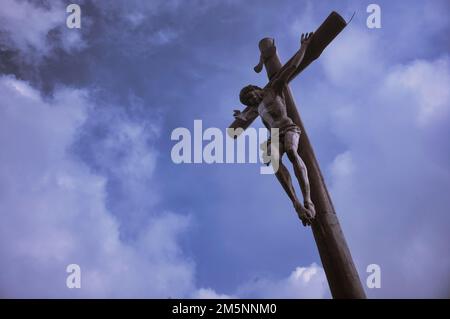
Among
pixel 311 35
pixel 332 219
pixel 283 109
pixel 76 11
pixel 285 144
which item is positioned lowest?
pixel 332 219

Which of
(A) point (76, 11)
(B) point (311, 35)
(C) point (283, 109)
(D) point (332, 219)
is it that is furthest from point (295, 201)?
(A) point (76, 11)

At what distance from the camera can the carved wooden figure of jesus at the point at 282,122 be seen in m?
3.62

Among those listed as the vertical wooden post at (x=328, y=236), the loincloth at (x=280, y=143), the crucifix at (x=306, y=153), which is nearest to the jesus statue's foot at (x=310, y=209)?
the crucifix at (x=306, y=153)

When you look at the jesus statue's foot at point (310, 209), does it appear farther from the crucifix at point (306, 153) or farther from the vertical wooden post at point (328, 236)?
the vertical wooden post at point (328, 236)

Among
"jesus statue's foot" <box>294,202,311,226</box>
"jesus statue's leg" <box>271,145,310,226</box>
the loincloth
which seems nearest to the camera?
"jesus statue's foot" <box>294,202,311,226</box>

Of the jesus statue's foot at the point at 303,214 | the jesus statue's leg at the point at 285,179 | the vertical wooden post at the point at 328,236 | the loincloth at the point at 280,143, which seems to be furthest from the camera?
the loincloth at the point at 280,143

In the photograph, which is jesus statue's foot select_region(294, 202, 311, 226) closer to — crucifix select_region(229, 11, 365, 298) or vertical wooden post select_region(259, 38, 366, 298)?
crucifix select_region(229, 11, 365, 298)

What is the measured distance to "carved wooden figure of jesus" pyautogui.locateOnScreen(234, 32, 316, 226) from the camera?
362 centimetres

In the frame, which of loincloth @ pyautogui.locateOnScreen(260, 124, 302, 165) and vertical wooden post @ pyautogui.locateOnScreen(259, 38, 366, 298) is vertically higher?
loincloth @ pyautogui.locateOnScreen(260, 124, 302, 165)

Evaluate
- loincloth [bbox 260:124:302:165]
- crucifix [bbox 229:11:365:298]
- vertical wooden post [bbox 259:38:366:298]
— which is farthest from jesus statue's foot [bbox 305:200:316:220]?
loincloth [bbox 260:124:302:165]

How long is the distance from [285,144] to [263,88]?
744 mm
